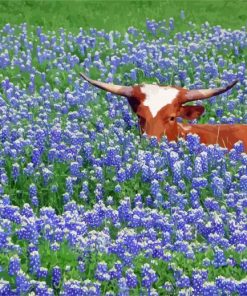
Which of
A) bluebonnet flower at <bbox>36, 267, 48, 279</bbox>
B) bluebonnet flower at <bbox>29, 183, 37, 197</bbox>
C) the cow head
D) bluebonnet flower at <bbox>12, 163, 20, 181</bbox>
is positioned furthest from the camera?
the cow head

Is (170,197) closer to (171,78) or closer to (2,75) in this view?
(171,78)

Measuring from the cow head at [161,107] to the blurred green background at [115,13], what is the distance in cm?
827

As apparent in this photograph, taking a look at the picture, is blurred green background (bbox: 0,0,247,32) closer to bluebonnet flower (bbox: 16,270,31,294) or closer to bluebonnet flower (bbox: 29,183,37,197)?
bluebonnet flower (bbox: 29,183,37,197)

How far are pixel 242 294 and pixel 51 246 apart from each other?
4.62ft

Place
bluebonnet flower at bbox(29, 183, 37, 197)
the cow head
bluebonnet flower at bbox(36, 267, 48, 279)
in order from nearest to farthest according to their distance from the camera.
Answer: bluebonnet flower at bbox(36, 267, 48, 279) → bluebonnet flower at bbox(29, 183, 37, 197) → the cow head

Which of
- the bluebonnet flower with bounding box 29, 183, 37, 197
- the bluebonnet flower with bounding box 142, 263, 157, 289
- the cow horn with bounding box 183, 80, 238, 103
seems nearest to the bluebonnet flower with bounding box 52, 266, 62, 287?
the bluebonnet flower with bounding box 142, 263, 157, 289

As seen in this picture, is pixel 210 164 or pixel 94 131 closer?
pixel 210 164

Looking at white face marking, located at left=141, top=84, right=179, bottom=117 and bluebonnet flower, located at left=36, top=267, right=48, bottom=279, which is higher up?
white face marking, located at left=141, top=84, right=179, bottom=117

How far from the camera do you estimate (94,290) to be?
627cm

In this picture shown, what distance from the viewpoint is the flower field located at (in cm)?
670

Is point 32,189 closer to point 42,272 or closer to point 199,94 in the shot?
point 42,272

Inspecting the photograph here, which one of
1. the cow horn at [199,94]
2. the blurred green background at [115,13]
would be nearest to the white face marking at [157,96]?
the cow horn at [199,94]

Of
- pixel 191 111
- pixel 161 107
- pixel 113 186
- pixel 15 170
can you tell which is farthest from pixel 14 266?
pixel 191 111

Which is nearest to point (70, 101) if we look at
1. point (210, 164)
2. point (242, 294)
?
point (210, 164)
